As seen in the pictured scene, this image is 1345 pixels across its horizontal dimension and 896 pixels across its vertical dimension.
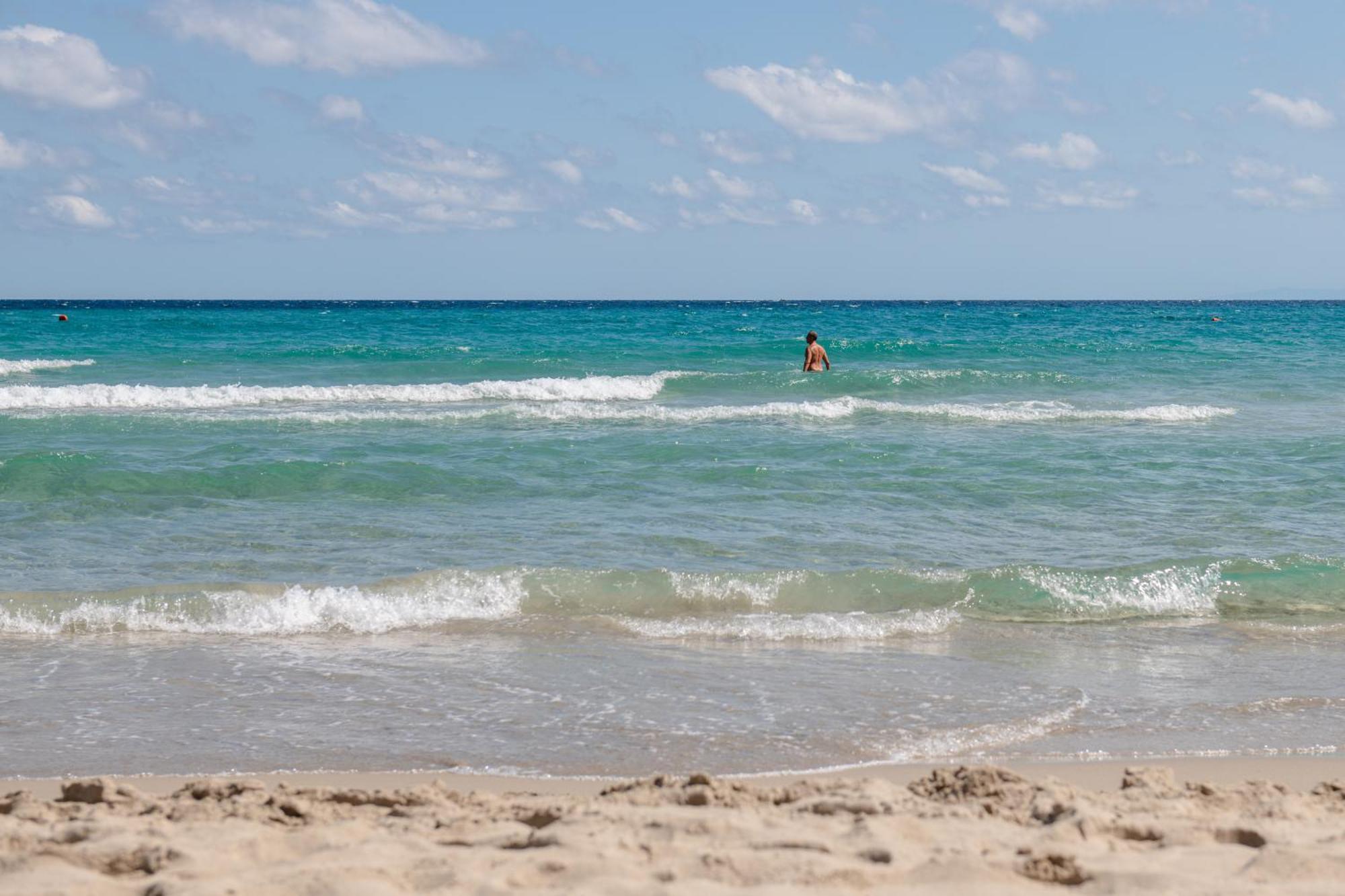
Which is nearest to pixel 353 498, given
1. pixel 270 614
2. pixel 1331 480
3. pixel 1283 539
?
pixel 270 614

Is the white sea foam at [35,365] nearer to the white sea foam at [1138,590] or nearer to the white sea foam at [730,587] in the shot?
the white sea foam at [730,587]

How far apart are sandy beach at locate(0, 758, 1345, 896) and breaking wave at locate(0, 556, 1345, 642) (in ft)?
9.84

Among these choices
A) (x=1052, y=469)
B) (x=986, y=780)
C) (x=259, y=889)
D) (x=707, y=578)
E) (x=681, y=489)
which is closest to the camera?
(x=259, y=889)

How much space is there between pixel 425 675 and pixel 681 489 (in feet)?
18.8

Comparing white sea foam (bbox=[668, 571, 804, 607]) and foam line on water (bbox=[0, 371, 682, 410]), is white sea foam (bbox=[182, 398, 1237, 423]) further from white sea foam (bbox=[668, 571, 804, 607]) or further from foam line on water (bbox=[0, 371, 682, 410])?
white sea foam (bbox=[668, 571, 804, 607])

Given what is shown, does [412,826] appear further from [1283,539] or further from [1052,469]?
[1052,469]

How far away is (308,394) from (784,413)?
954 centimetres

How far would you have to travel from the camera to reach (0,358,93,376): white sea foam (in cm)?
2803

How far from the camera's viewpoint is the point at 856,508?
11.4 metres

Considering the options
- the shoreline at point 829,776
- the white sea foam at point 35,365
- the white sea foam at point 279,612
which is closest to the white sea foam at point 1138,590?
the shoreline at point 829,776

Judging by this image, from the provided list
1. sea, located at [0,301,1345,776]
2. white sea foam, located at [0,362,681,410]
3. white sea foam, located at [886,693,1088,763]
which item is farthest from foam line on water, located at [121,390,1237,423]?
white sea foam, located at [886,693,1088,763]

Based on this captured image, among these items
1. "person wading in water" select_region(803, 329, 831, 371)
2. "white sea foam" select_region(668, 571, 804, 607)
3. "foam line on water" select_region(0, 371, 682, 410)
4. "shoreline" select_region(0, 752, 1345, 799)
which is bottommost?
"shoreline" select_region(0, 752, 1345, 799)

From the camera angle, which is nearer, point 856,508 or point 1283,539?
point 1283,539

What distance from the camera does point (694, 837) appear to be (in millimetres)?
3928
